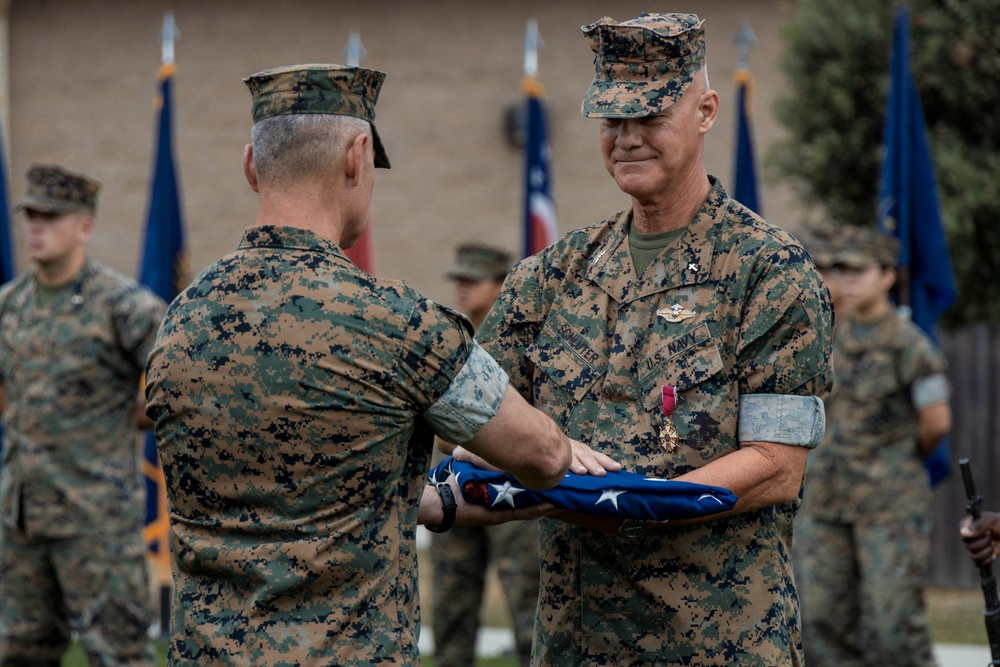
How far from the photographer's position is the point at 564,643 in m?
3.42

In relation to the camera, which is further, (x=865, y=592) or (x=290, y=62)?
(x=290, y=62)

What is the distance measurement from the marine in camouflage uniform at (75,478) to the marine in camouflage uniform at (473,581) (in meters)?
1.63

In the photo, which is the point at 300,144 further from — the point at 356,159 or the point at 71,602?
the point at 71,602

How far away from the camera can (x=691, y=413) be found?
3.28 meters

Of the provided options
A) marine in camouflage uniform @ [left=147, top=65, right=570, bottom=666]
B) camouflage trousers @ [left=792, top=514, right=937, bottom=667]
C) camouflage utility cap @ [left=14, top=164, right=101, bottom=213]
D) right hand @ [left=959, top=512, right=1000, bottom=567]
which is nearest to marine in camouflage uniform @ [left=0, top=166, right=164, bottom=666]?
camouflage utility cap @ [left=14, top=164, right=101, bottom=213]

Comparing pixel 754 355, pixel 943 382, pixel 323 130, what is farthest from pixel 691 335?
pixel 943 382

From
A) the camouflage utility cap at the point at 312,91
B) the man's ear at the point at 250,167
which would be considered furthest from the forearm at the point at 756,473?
the man's ear at the point at 250,167

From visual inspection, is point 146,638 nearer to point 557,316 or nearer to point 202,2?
point 557,316

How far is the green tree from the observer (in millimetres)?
9742

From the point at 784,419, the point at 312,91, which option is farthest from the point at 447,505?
the point at 312,91

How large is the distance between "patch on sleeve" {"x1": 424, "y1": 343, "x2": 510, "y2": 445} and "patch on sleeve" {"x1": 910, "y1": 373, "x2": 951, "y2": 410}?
493 cm

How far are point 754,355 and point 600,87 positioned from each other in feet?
2.62

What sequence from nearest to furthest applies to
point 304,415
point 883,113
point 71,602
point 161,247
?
point 304,415 < point 71,602 < point 161,247 < point 883,113

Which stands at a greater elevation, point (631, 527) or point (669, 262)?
point (669, 262)
